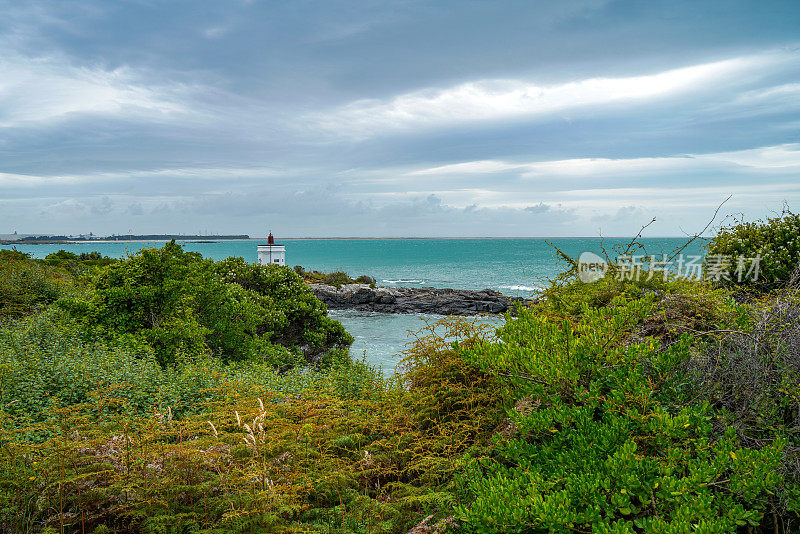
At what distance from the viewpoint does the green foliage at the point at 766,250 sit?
992cm

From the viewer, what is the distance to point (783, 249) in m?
9.98

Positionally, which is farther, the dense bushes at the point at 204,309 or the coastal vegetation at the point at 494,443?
the dense bushes at the point at 204,309

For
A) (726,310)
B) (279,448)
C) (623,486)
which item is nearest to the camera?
(623,486)

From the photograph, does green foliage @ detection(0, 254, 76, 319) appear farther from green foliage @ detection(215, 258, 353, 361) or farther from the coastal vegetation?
the coastal vegetation

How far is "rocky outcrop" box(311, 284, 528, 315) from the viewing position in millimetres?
34000

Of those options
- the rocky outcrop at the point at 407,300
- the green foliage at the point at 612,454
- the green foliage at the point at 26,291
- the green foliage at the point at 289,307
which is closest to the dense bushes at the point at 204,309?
the green foliage at the point at 289,307

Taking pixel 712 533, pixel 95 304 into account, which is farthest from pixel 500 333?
pixel 95 304

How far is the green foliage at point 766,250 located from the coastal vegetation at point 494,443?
5646mm

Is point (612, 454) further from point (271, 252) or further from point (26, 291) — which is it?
point (271, 252)

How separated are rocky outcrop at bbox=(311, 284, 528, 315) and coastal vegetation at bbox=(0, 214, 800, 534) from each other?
2812cm

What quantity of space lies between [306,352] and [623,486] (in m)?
13.5

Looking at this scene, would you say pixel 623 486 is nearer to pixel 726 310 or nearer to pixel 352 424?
pixel 726 310

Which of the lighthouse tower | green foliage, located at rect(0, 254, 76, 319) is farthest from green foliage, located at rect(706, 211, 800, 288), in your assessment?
the lighthouse tower

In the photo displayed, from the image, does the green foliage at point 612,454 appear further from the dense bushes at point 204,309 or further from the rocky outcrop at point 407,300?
the rocky outcrop at point 407,300
